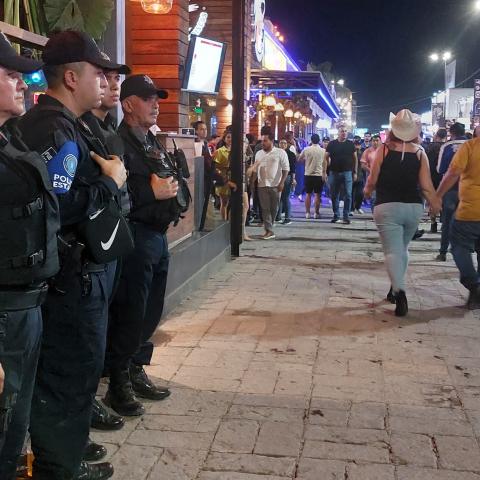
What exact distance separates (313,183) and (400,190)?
8.65 m

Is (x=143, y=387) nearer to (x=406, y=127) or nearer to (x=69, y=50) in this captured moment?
(x=69, y=50)

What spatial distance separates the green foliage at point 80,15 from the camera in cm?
503

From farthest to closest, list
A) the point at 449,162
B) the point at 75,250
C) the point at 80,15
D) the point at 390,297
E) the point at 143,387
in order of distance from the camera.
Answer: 1. the point at 449,162
2. the point at 390,297
3. the point at 80,15
4. the point at 143,387
5. the point at 75,250

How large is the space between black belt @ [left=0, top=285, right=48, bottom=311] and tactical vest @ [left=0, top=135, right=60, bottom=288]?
0.10ft

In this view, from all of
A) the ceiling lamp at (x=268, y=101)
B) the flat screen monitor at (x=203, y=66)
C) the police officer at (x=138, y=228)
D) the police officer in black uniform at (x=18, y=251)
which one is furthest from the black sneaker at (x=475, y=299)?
the ceiling lamp at (x=268, y=101)

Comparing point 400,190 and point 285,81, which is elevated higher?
point 285,81

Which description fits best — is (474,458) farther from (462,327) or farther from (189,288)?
(189,288)

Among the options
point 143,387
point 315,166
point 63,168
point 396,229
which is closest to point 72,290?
point 63,168

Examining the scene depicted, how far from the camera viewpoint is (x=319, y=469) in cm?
338

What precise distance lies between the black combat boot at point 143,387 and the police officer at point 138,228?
15cm

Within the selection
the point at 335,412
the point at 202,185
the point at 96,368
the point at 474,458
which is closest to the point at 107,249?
the point at 96,368

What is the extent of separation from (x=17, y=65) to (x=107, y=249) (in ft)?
3.26

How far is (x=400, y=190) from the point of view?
6.46 m

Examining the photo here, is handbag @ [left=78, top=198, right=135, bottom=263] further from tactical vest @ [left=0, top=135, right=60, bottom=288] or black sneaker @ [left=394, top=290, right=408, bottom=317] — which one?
black sneaker @ [left=394, top=290, right=408, bottom=317]
